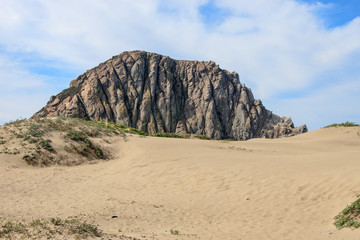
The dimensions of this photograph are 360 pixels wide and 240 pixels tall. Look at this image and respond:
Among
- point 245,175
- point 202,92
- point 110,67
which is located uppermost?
point 110,67

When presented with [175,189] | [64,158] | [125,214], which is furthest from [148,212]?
[64,158]

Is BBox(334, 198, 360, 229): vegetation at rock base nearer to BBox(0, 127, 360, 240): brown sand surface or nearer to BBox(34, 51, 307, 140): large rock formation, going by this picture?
BBox(0, 127, 360, 240): brown sand surface

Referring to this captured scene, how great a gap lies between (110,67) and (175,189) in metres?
85.9


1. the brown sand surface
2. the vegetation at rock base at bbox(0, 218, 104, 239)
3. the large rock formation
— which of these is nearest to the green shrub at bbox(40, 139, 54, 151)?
the brown sand surface

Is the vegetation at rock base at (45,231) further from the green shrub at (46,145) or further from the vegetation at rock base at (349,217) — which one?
the green shrub at (46,145)

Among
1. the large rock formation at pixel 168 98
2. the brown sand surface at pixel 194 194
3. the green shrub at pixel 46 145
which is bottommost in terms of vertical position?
the brown sand surface at pixel 194 194

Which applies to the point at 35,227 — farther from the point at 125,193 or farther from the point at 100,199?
the point at 125,193

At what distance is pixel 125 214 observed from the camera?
9.05 metres

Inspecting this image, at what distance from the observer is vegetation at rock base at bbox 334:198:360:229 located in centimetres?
755

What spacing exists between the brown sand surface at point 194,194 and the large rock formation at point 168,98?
74.0 meters

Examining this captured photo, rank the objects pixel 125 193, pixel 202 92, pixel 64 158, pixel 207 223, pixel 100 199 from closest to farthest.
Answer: pixel 207 223 → pixel 100 199 → pixel 125 193 → pixel 64 158 → pixel 202 92

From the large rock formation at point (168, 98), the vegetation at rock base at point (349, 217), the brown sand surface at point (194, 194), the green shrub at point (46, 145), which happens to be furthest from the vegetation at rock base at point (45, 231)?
the large rock formation at point (168, 98)

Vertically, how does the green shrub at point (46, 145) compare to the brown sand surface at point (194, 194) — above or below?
above

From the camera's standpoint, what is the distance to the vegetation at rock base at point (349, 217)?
755 cm
